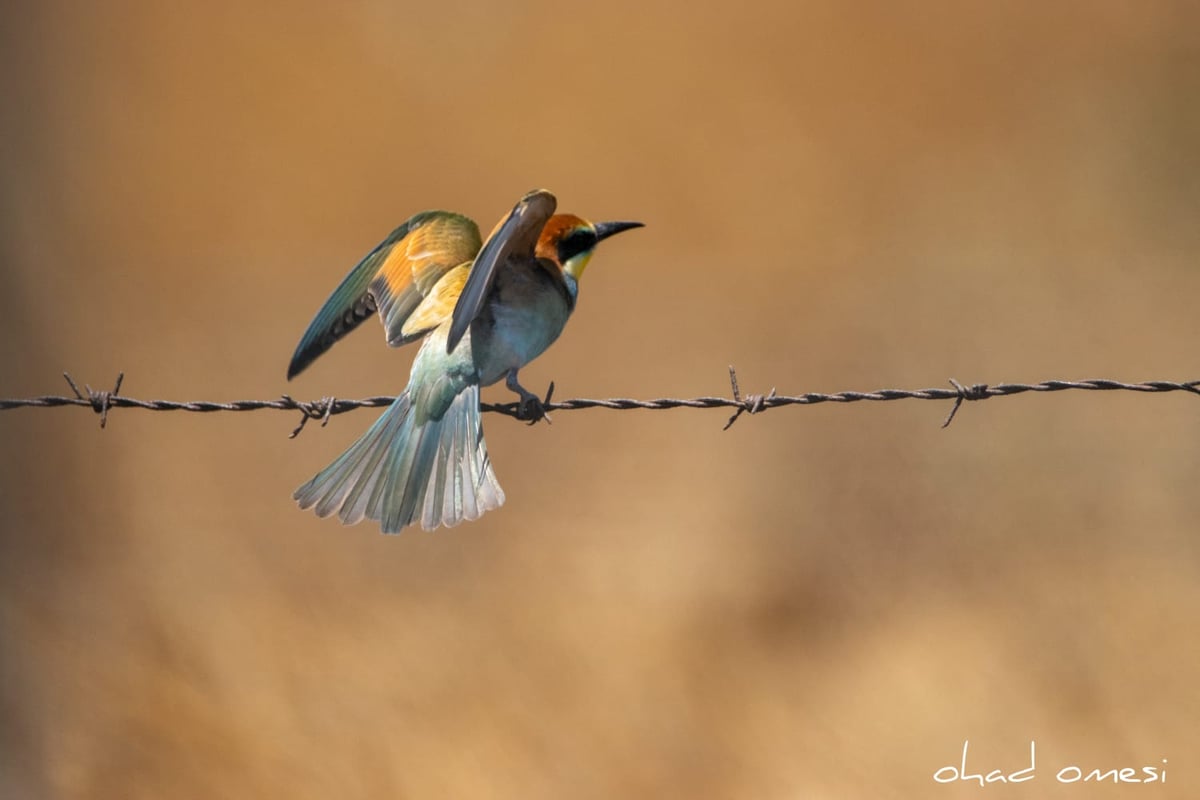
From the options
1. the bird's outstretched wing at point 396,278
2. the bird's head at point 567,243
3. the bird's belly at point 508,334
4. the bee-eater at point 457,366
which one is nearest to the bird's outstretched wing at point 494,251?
the bee-eater at point 457,366

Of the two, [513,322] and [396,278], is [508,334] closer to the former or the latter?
[513,322]

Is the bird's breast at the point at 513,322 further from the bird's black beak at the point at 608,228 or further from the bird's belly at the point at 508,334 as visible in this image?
the bird's black beak at the point at 608,228

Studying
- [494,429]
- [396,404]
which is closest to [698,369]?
[494,429]

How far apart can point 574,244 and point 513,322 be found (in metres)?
0.28

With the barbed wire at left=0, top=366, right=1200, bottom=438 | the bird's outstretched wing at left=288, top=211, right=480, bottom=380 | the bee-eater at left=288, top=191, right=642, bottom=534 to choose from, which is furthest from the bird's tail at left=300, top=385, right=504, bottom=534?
the bird's outstretched wing at left=288, top=211, right=480, bottom=380

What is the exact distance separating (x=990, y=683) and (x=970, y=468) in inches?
32.6

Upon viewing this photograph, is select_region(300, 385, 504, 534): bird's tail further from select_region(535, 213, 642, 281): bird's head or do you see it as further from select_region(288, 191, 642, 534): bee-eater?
select_region(535, 213, 642, 281): bird's head

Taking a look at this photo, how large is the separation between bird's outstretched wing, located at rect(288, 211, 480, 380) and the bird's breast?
247mm

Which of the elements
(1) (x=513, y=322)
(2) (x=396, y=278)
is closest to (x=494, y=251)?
(1) (x=513, y=322)

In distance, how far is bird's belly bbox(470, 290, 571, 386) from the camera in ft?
7.42

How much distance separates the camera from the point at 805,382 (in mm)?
4961

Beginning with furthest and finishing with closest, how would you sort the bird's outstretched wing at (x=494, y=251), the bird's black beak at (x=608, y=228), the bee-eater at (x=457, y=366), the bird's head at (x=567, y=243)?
the bird's black beak at (x=608, y=228)
the bird's head at (x=567, y=243)
the bee-eater at (x=457, y=366)
the bird's outstretched wing at (x=494, y=251)

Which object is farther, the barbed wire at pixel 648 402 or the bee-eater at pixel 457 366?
the bee-eater at pixel 457 366

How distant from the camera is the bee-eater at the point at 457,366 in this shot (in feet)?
7.04
